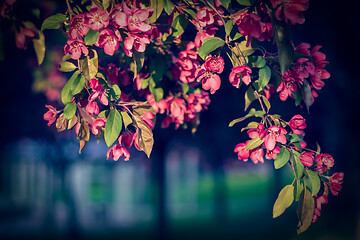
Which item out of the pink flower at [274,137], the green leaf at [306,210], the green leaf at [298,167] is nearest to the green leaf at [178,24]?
the pink flower at [274,137]

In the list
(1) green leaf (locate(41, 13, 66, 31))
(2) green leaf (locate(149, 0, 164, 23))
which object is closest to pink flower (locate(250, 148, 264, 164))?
(2) green leaf (locate(149, 0, 164, 23))

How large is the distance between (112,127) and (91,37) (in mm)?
376

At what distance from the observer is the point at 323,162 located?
136 centimetres

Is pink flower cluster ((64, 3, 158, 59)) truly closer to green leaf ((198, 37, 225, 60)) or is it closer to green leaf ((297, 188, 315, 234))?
green leaf ((198, 37, 225, 60))

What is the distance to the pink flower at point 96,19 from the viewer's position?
1207 millimetres

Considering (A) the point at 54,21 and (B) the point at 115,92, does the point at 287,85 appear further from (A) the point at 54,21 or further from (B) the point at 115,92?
(A) the point at 54,21

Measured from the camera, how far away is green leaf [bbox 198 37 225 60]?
4.14 ft

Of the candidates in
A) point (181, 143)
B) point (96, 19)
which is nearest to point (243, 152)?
point (96, 19)

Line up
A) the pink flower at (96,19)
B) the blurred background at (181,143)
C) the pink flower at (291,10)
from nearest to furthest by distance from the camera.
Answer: the pink flower at (291,10), the pink flower at (96,19), the blurred background at (181,143)

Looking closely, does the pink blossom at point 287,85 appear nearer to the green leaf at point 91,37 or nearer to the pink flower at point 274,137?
the pink flower at point 274,137

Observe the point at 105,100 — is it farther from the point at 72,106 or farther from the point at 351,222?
the point at 351,222

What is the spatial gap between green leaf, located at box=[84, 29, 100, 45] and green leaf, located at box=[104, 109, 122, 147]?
0.29m

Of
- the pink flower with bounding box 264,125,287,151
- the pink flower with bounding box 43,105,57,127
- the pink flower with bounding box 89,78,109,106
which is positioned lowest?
the pink flower with bounding box 264,125,287,151

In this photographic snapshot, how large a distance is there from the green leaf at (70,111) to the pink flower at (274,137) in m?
0.83
